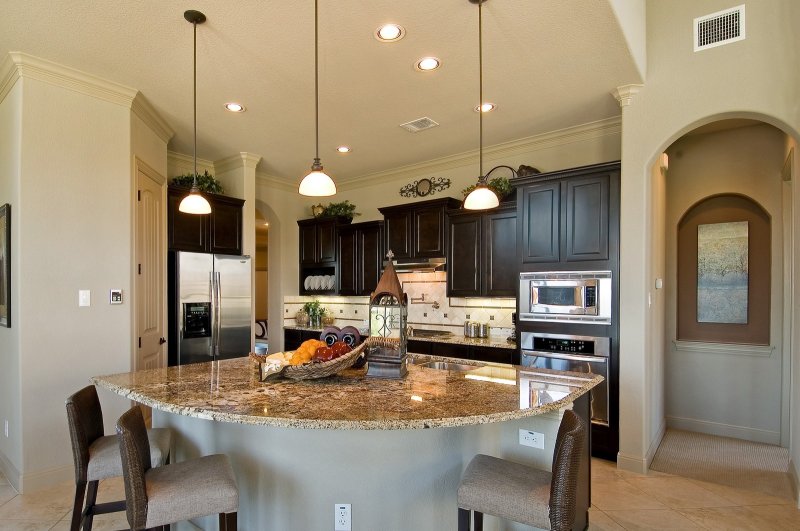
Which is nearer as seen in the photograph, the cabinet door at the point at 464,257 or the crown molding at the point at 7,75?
the crown molding at the point at 7,75

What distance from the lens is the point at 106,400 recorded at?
11.5 feet

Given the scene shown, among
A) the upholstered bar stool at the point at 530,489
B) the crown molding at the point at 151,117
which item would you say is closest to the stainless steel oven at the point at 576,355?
the upholstered bar stool at the point at 530,489

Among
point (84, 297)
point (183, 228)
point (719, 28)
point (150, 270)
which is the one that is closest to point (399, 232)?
point (183, 228)

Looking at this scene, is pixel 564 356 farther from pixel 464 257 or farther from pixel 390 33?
pixel 390 33

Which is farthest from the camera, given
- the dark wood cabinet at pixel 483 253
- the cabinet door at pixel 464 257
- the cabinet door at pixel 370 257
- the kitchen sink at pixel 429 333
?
the cabinet door at pixel 370 257

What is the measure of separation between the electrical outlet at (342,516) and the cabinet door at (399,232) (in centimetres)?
366

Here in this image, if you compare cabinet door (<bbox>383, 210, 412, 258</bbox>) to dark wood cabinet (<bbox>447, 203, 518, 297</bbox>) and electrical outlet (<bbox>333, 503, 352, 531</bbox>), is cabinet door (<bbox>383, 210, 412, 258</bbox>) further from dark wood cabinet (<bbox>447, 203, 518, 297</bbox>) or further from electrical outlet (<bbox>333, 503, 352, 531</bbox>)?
electrical outlet (<bbox>333, 503, 352, 531</bbox>)

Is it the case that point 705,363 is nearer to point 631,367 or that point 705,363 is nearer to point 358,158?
point 631,367

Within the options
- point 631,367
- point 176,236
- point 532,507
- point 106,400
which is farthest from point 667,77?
point 106,400

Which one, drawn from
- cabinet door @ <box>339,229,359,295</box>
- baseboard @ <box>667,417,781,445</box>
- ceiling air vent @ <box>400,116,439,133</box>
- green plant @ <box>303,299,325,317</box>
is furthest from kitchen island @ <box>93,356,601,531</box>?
green plant @ <box>303,299,325,317</box>

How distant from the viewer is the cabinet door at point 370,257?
228 inches

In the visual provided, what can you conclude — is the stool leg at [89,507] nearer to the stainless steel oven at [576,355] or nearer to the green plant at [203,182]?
the stainless steel oven at [576,355]

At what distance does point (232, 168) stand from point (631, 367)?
15.6 ft

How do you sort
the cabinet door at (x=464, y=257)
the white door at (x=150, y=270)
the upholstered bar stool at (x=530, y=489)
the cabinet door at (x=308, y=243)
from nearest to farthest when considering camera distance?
the upholstered bar stool at (x=530, y=489) → the white door at (x=150, y=270) → the cabinet door at (x=464, y=257) → the cabinet door at (x=308, y=243)
